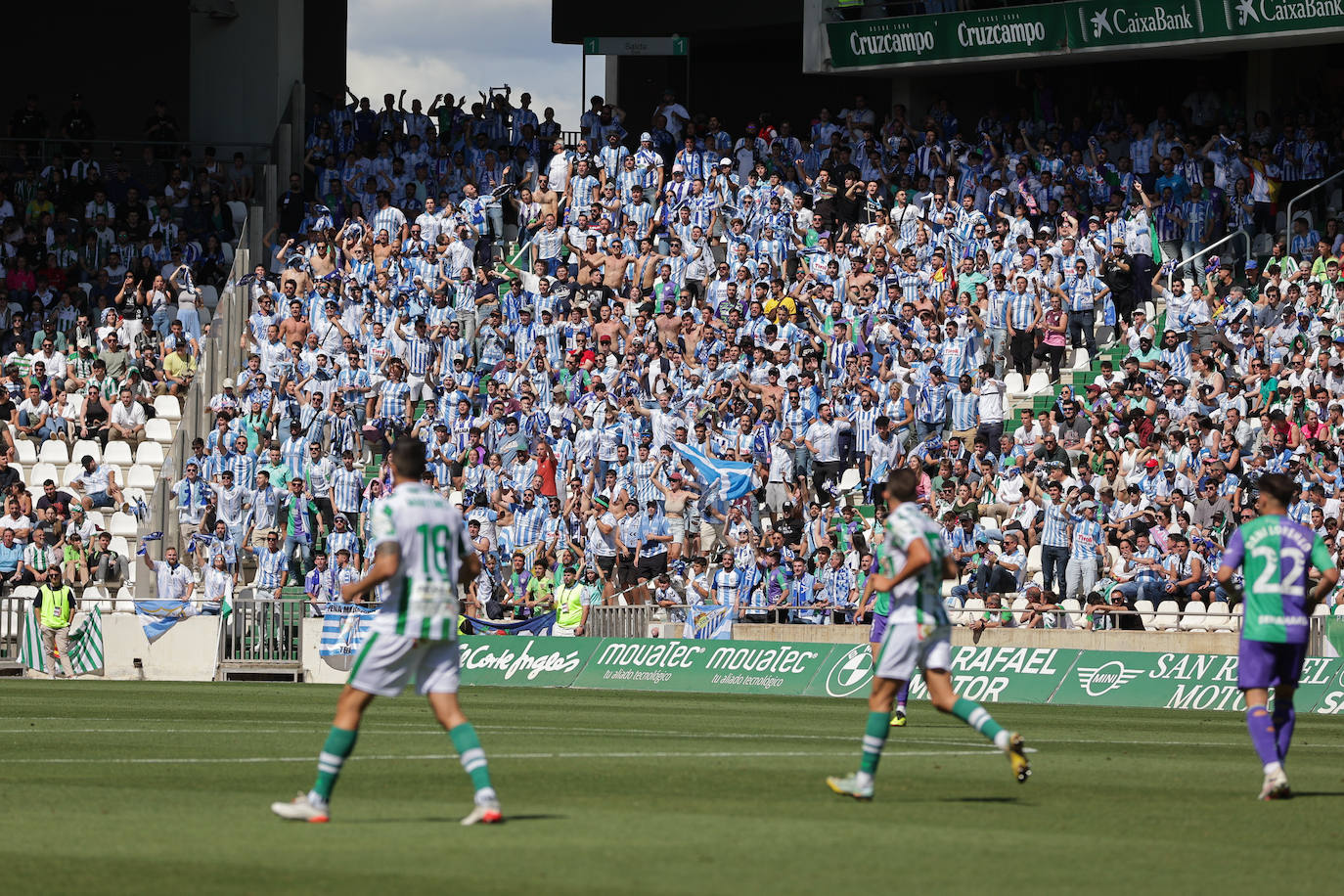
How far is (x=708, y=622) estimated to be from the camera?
96.0ft

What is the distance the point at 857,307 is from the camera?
3394cm

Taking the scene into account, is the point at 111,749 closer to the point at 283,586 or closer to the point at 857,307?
the point at 283,586

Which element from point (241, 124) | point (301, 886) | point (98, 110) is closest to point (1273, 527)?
point (301, 886)

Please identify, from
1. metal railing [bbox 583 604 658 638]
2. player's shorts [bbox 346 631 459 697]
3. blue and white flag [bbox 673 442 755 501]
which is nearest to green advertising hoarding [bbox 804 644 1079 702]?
metal railing [bbox 583 604 658 638]

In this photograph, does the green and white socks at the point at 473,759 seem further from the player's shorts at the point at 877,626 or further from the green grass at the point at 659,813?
the player's shorts at the point at 877,626

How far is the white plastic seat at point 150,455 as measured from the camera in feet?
117

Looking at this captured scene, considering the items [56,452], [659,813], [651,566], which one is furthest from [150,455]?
[659,813]

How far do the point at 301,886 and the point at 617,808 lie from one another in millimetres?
3164

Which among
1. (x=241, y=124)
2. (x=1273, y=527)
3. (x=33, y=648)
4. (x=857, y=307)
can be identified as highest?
(x=241, y=124)

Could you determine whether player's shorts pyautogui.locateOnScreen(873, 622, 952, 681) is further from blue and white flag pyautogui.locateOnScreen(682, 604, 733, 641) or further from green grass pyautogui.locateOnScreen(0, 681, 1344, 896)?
blue and white flag pyautogui.locateOnScreen(682, 604, 733, 641)

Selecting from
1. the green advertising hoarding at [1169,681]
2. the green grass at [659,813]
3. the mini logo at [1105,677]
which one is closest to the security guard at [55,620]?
the green grass at [659,813]

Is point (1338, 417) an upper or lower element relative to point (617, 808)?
upper

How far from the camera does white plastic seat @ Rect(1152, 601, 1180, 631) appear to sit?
25930mm

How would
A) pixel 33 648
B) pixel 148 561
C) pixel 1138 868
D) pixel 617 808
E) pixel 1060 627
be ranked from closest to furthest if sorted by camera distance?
1. pixel 1138 868
2. pixel 617 808
3. pixel 1060 627
4. pixel 33 648
5. pixel 148 561
